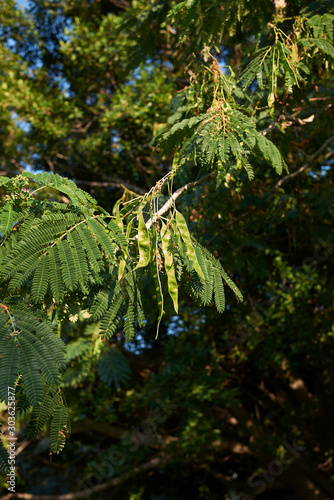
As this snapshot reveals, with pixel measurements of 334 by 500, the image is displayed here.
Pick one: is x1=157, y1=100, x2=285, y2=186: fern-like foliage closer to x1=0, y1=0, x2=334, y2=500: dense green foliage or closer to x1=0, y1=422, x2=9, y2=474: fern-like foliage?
x1=0, y1=0, x2=334, y2=500: dense green foliage

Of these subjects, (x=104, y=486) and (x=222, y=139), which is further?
(x=104, y=486)

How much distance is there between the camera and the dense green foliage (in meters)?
1.56

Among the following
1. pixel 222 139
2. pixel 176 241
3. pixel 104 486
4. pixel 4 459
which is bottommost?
pixel 4 459

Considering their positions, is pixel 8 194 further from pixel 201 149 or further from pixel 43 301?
pixel 201 149

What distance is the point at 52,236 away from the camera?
4.98ft

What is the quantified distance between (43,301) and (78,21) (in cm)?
520

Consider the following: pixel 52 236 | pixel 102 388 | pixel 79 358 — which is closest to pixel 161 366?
pixel 102 388

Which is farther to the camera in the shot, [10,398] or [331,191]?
[331,191]

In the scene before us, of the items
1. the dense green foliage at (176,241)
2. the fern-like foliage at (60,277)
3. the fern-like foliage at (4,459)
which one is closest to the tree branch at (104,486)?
the dense green foliage at (176,241)

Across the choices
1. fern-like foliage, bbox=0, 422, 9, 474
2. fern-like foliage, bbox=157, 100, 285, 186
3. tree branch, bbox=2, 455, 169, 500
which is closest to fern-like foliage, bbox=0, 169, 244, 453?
fern-like foliage, bbox=0, 422, 9, 474

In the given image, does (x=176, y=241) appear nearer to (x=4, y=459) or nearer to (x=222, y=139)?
(x=222, y=139)

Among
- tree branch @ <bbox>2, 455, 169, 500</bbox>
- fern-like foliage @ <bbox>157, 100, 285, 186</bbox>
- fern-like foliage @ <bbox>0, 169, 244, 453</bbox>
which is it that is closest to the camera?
fern-like foliage @ <bbox>0, 169, 244, 453</bbox>

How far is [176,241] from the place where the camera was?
1.61 metres

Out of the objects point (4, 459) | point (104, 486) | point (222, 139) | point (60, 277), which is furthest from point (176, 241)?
point (104, 486)
